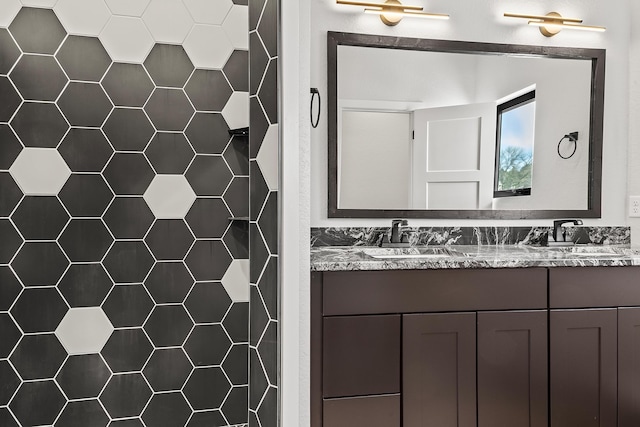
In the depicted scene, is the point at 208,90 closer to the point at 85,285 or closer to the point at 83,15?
the point at 83,15

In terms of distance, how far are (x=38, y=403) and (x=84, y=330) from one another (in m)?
0.29

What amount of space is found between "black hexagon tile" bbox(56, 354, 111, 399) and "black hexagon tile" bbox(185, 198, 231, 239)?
1.92 feet

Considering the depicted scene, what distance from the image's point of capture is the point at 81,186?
5.65 feet

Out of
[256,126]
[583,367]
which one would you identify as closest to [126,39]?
[256,126]

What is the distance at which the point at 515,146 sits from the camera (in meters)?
2.40

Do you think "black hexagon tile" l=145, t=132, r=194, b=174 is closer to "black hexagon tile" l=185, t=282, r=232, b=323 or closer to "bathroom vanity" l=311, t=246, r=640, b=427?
"black hexagon tile" l=185, t=282, r=232, b=323

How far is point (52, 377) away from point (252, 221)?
950 millimetres

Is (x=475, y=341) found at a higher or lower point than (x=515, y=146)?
lower

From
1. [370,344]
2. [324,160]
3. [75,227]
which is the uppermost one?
[324,160]

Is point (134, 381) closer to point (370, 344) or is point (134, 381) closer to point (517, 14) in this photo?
point (370, 344)

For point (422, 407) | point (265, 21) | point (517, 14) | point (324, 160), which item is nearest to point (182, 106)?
point (265, 21)

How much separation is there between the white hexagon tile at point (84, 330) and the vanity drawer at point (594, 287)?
165 cm

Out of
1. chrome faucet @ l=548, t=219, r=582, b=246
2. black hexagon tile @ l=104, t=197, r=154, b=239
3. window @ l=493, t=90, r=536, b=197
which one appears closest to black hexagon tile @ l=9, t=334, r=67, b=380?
black hexagon tile @ l=104, t=197, r=154, b=239

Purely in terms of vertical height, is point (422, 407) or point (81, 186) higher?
point (81, 186)
